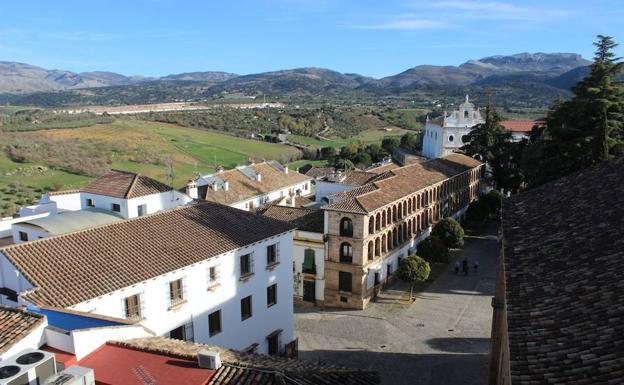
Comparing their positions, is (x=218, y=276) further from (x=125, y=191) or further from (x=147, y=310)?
(x=125, y=191)

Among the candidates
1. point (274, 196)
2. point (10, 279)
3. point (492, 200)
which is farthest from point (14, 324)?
point (492, 200)

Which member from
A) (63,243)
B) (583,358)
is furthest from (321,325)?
(583,358)

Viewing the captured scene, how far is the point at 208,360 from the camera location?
11.5 metres

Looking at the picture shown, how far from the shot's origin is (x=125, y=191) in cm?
3023

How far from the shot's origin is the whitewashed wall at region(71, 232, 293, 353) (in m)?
17.5

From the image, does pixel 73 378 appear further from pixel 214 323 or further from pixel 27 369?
pixel 214 323

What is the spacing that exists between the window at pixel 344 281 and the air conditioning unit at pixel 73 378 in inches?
935

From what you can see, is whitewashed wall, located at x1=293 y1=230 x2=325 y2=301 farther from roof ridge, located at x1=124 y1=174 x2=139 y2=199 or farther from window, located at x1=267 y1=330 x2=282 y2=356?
roof ridge, located at x1=124 y1=174 x2=139 y2=199

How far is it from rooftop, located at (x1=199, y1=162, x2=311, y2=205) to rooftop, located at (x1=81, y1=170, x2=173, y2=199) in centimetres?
979

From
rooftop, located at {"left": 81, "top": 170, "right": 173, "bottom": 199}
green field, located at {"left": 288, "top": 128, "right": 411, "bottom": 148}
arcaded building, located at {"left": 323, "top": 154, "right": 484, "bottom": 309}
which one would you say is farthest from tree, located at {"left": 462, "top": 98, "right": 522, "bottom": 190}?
green field, located at {"left": 288, "top": 128, "right": 411, "bottom": 148}

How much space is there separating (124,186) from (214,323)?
554 inches

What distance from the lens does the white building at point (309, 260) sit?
3209 centimetres

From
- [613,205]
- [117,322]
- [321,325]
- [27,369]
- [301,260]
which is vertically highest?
[613,205]

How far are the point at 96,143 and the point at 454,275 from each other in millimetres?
69321
